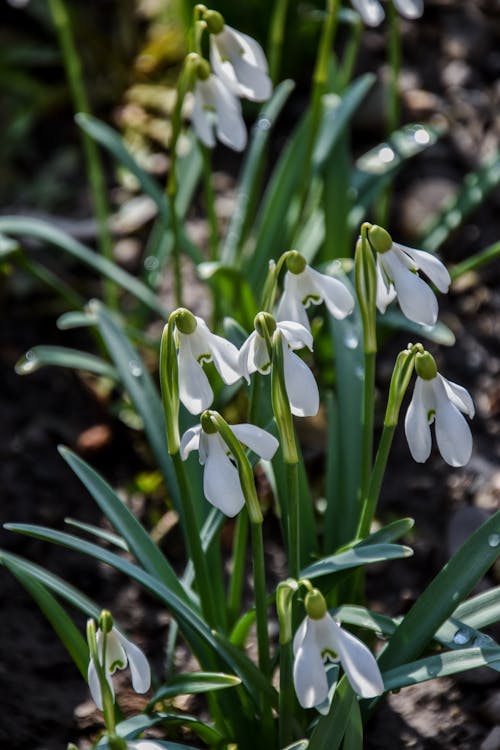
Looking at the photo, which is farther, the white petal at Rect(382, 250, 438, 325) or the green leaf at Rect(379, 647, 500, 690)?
the green leaf at Rect(379, 647, 500, 690)

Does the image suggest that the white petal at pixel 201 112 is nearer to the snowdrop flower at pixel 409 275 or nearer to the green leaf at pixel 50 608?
the snowdrop flower at pixel 409 275

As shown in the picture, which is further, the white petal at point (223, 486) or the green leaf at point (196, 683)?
the green leaf at point (196, 683)

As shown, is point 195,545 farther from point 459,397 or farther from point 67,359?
point 67,359

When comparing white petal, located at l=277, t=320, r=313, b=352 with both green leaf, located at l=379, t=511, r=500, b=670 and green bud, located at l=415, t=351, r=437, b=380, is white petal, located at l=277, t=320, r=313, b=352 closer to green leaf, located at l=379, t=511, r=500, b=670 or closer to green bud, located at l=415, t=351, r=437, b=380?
green bud, located at l=415, t=351, r=437, b=380

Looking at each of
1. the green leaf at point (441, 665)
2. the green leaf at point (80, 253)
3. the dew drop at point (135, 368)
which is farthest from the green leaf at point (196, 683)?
the green leaf at point (80, 253)

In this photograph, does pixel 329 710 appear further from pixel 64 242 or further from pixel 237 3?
pixel 237 3

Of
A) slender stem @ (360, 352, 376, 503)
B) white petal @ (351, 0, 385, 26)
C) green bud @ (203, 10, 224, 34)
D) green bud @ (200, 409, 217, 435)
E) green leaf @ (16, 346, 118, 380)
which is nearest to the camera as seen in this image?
green bud @ (200, 409, 217, 435)

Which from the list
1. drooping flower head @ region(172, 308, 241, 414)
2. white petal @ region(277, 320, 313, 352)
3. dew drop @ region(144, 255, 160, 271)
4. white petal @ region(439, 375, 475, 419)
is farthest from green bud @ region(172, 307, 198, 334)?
dew drop @ region(144, 255, 160, 271)
